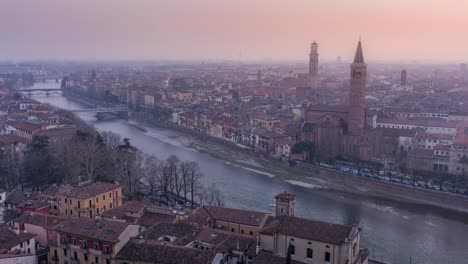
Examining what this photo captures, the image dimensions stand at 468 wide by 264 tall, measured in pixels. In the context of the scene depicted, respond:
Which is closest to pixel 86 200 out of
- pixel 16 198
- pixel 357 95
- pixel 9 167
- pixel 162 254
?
pixel 16 198

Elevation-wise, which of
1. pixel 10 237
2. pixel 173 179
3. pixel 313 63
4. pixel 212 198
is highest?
pixel 313 63

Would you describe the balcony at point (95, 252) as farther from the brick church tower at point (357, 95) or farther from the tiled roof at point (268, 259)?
the brick church tower at point (357, 95)

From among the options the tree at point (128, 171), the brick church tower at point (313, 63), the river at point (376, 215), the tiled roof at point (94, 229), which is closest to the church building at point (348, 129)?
the river at point (376, 215)

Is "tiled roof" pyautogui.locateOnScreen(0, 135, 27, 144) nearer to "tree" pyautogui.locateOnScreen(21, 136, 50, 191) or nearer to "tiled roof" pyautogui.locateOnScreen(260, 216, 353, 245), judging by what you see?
"tree" pyautogui.locateOnScreen(21, 136, 50, 191)

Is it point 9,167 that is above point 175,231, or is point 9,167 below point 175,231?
below

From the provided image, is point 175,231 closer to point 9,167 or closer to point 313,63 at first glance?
point 9,167

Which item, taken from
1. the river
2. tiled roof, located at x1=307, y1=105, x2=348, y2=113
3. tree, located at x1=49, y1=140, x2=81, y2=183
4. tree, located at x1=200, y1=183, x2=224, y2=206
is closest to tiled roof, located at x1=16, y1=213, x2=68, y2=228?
tree, located at x1=49, y1=140, x2=81, y2=183
